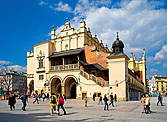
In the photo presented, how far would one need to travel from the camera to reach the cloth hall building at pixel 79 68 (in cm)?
2869

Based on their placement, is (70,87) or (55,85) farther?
(55,85)

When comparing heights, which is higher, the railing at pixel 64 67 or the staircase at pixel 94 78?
the railing at pixel 64 67

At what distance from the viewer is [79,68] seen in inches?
1356

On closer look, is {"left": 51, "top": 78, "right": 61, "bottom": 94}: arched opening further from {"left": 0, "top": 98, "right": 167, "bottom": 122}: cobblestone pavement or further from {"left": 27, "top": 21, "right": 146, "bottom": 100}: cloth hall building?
{"left": 0, "top": 98, "right": 167, "bottom": 122}: cobblestone pavement

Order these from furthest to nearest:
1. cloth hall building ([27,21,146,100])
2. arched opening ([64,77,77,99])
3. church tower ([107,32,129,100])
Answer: arched opening ([64,77,77,99]) < cloth hall building ([27,21,146,100]) < church tower ([107,32,129,100])

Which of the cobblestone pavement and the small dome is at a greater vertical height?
the small dome

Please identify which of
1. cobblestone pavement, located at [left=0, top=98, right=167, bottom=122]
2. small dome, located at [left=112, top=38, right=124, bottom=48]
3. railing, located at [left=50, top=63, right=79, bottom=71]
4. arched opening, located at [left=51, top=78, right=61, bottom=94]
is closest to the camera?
cobblestone pavement, located at [left=0, top=98, right=167, bottom=122]

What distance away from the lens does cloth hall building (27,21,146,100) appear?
28688 millimetres

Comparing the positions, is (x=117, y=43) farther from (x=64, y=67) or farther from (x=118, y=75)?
(x=64, y=67)

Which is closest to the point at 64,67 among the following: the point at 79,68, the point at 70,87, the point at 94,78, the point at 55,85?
the point at 79,68

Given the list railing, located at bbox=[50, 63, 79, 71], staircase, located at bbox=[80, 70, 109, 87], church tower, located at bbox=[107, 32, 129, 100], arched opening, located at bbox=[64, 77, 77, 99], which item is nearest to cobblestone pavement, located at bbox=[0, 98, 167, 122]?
church tower, located at bbox=[107, 32, 129, 100]

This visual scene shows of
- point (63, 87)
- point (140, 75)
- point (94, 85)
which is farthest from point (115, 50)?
point (140, 75)

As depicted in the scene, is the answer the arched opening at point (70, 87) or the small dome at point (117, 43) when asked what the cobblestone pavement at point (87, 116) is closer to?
the small dome at point (117, 43)

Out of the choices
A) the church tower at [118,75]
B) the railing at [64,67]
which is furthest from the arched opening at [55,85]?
the church tower at [118,75]
